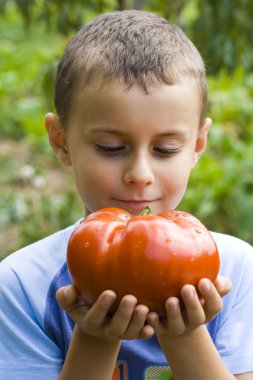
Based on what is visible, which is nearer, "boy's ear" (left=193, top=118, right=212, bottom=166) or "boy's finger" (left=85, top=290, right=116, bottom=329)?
"boy's finger" (left=85, top=290, right=116, bottom=329)

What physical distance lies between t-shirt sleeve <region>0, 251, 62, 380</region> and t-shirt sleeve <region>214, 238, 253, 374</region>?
50 cm

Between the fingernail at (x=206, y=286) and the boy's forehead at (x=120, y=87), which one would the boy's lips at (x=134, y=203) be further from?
the fingernail at (x=206, y=286)

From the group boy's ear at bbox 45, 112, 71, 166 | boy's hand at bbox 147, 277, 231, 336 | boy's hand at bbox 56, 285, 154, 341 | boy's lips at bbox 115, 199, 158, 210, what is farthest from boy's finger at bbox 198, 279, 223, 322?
boy's ear at bbox 45, 112, 71, 166

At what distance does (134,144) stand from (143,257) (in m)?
0.44

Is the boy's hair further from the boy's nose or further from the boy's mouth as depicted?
the boy's mouth

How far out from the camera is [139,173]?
2.18 meters

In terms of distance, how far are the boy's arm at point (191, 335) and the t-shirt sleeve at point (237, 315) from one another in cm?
25

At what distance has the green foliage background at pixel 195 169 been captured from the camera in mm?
4629

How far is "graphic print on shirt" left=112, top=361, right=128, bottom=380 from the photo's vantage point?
7.89 ft

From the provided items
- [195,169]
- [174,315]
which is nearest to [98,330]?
[174,315]

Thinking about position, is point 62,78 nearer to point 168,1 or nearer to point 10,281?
point 10,281

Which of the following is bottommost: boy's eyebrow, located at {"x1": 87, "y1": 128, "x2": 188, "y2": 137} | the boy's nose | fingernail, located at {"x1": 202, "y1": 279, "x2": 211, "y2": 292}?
fingernail, located at {"x1": 202, "y1": 279, "x2": 211, "y2": 292}

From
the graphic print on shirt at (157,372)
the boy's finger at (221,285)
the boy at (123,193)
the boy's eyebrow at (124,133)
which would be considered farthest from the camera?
the graphic print on shirt at (157,372)

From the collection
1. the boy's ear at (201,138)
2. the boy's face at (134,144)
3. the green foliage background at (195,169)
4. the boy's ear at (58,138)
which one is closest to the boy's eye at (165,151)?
the boy's face at (134,144)
